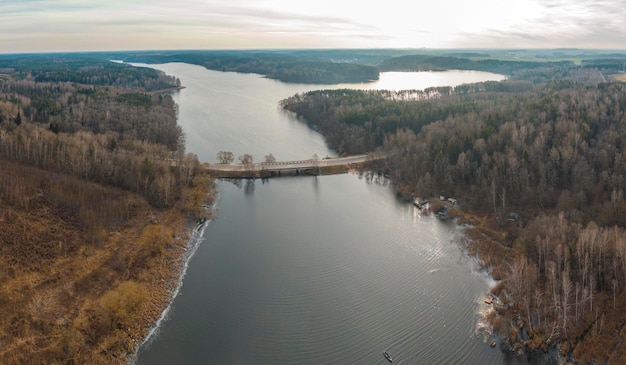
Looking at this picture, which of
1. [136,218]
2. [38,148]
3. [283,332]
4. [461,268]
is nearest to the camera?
[283,332]

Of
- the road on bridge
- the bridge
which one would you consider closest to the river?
the bridge

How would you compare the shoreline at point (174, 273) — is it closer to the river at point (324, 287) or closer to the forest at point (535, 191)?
the river at point (324, 287)

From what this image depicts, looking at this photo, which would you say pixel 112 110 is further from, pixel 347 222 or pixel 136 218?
pixel 347 222

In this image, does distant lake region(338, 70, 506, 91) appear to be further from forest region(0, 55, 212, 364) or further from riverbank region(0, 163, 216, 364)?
riverbank region(0, 163, 216, 364)

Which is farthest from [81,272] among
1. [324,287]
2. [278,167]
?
[278,167]

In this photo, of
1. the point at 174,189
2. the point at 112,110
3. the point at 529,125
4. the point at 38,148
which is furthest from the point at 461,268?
the point at 112,110

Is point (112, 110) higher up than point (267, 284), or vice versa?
point (112, 110)

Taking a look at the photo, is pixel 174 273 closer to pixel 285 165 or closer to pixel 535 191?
pixel 285 165
